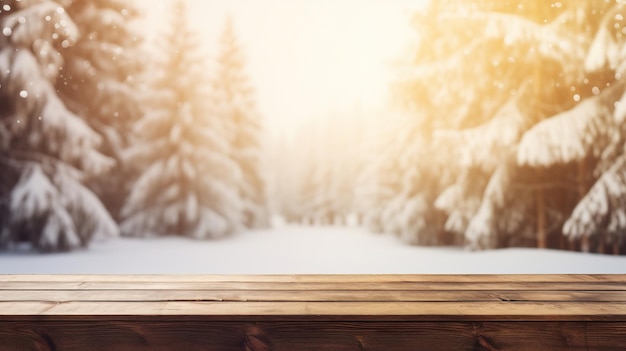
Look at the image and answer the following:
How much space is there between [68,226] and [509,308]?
18.6 ft

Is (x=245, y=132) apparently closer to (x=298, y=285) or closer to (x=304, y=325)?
(x=298, y=285)

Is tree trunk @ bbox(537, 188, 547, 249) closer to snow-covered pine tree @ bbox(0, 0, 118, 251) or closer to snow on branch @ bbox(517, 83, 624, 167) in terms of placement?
snow on branch @ bbox(517, 83, 624, 167)

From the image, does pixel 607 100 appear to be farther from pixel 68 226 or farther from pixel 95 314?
pixel 68 226

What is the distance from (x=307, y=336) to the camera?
4.46ft

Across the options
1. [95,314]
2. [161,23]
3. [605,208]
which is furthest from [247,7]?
[95,314]

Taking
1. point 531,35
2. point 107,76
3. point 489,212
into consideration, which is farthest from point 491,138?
point 107,76

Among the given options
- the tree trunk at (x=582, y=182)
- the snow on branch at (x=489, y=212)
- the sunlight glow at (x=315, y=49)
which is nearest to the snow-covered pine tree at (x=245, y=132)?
the sunlight glow at (x=315, y=49)

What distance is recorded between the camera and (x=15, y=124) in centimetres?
568

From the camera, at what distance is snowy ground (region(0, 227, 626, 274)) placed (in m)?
5.20

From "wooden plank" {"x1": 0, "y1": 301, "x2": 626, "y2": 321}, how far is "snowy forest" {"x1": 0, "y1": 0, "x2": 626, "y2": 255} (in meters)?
4.22

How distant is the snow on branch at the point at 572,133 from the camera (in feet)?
16.5

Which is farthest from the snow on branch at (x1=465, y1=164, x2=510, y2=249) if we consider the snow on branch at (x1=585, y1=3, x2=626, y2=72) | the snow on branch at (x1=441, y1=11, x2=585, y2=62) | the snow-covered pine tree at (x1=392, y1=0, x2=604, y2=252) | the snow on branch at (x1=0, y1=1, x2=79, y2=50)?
the snow on branch at (x1=0, y1=1, x2=79, y2=50)

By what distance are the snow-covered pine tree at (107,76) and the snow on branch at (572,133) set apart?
18.9ft

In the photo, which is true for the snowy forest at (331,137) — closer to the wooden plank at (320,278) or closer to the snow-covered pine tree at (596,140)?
the snow-covered pine tree at (596,140)
